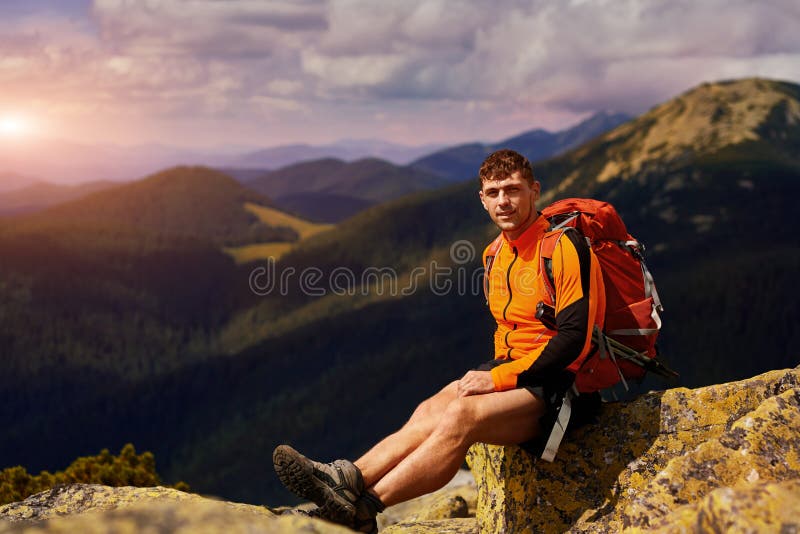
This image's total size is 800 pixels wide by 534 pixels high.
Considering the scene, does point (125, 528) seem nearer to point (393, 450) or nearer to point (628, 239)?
point (393, 450)

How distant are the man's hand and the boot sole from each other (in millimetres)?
2037

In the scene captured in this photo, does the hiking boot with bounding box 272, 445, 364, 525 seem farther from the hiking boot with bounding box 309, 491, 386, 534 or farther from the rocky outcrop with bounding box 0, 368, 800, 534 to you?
the rocky outcrop with bounding box 0, 368, 800, 534

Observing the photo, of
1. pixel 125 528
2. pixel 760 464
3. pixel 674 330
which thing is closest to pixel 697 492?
pixel 760 464

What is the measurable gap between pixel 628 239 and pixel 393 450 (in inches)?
179

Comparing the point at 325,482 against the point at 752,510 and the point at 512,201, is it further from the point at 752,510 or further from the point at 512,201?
the point at 752,510

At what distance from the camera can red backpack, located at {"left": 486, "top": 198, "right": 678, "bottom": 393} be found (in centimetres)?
909

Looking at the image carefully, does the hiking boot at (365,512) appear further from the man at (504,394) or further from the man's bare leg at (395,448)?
the man's bare leg at (395,448)

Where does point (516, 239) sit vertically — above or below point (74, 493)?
above

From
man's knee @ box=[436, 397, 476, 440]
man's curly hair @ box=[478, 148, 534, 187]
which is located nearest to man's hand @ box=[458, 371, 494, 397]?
man's knee @ box=[436, 397, 476, 440]

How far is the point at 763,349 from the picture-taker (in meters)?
186

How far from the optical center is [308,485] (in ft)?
27.0

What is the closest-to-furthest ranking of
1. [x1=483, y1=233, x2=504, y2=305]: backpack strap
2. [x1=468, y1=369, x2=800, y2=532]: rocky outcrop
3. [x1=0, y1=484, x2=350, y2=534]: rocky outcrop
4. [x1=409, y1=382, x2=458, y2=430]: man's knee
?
[x1=0, y1=484, x2=350, y2=534]: rocky outcrop
[x1=468, y1=369, x2=800, y2=532]: rocky outcrop
[x1=409, y1=382, x2=458, y2=430]: man's knee
[x1=483, y1=233, x2=504, y2=305]: backpack strap

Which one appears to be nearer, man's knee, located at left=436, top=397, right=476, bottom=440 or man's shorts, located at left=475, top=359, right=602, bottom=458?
man's knee, located at left=436, top=397, right=476, bottom=440

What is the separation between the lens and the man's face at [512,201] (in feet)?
30.0
